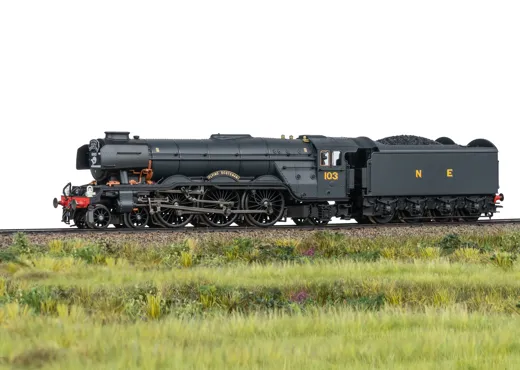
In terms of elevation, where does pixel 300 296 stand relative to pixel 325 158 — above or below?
below

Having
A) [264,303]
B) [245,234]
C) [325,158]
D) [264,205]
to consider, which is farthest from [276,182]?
[264,303]

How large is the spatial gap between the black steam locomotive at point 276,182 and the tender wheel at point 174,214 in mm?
37

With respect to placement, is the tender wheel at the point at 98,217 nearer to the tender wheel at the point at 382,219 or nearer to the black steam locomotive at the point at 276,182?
the black steam locomotive at the point at 276,182

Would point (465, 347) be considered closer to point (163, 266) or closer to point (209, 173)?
point (163, 266)

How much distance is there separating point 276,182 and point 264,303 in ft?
47.7

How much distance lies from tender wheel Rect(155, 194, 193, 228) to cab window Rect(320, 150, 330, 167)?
590cm

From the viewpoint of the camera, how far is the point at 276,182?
3059 cm

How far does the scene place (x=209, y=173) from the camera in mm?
30031

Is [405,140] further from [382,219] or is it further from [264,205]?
[264,205]

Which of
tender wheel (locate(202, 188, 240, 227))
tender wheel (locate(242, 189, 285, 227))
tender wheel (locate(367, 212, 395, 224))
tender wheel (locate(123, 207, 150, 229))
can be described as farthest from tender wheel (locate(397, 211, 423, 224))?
tender wheel (locate(123, 207, 150, 229))

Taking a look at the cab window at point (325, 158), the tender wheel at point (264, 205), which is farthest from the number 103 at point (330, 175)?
the tender wheel at point (264, 205)

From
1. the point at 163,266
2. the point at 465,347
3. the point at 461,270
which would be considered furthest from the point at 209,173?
the point at 465,347

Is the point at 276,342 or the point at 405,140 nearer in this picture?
the point at 276,342

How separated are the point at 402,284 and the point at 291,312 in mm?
4350
